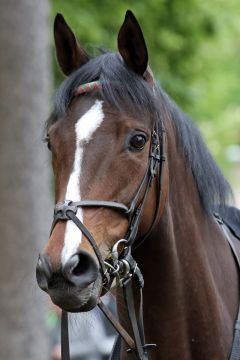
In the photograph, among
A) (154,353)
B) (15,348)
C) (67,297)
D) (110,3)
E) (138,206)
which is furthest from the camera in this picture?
(110,3)

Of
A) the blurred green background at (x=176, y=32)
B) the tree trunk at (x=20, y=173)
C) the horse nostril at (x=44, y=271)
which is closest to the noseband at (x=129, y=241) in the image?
the horse nostril at (x=44, y=271)

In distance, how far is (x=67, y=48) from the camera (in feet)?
15.8

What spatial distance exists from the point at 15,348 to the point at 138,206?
14.3ft

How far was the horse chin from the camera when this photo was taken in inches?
156

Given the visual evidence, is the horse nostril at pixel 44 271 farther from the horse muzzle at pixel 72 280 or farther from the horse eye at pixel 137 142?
the horse eye at pixel 137 142

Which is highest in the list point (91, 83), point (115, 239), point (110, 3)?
point (110, 3)

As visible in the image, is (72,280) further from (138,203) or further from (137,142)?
(137,142)

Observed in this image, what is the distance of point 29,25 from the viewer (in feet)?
27.6

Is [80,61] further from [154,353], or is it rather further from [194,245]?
[154,353]

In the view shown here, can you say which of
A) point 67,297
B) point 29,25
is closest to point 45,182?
point 29,25

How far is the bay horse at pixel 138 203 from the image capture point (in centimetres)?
405

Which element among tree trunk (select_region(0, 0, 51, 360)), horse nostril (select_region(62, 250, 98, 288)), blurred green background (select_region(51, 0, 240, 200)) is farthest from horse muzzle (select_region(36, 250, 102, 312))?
blurred green background (select_region(51, 0, 240, 200))

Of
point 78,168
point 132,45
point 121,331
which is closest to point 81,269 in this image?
point 78,168

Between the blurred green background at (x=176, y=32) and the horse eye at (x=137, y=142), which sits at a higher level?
the blurred green background at (x=176, y=32)
